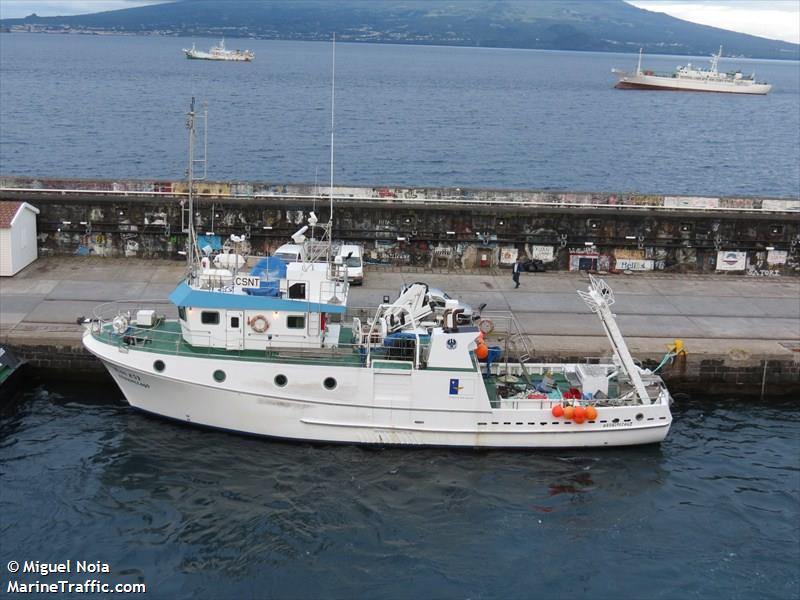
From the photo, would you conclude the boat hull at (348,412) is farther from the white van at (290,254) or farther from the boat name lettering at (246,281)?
the white van at (290,254)

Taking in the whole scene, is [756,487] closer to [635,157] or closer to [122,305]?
[122,305]

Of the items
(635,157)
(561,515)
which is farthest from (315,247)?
(635,157)

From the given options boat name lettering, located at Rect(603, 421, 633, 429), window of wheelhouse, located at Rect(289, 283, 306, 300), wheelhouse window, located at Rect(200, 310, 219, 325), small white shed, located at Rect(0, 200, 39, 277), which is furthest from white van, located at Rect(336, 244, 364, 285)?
small white shed, located at Rect(0, 200, 39, 277)

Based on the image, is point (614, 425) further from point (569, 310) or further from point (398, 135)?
point (398, 135)

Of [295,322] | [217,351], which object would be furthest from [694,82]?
[217,351]

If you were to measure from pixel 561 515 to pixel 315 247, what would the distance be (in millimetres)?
10169

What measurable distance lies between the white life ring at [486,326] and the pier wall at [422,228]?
1000 centimetres

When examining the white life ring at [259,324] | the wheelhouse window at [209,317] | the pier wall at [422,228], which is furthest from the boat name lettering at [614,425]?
the pier wall at [422,228]

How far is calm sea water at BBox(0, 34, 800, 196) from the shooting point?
71.4m

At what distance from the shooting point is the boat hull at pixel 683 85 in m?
179

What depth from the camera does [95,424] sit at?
2484 centimetres

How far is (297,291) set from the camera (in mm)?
23938

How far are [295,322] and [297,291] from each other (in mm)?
843

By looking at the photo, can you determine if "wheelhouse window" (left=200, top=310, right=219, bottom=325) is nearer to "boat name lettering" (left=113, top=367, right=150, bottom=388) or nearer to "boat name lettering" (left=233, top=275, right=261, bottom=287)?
"boat name lettering" (left=233, top=275, right=261, bottom=287)
